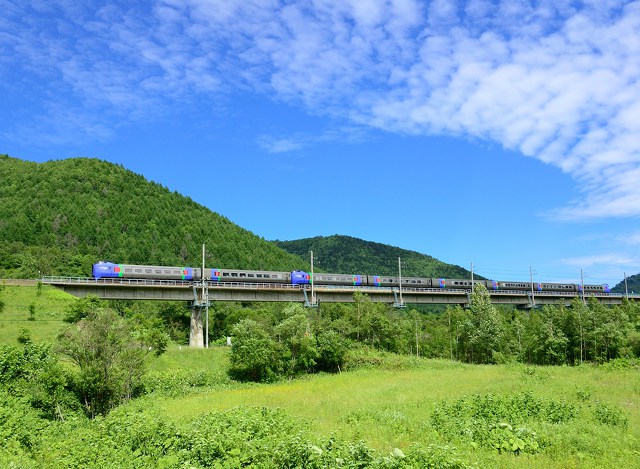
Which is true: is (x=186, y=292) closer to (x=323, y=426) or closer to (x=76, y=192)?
(x=323, y=426)

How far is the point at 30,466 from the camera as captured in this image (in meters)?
13.3

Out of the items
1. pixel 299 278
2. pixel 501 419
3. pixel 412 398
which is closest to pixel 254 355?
pixel 412 398

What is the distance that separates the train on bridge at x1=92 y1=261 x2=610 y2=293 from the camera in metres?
61.1

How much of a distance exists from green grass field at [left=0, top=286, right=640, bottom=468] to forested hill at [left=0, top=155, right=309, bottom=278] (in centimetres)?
7138

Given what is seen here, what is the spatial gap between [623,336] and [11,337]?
62.0 metres

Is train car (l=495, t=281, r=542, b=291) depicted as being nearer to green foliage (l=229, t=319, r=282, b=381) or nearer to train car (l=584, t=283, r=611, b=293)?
train car (l=584, t=283, r=611, b=293)

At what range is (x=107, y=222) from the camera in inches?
5778

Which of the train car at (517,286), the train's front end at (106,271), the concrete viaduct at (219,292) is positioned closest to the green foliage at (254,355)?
the concrete viaduct at (219,292)

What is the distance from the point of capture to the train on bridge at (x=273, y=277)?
6109 cm

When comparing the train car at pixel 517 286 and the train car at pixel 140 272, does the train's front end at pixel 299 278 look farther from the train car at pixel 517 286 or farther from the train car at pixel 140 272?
the train car at pixel 517 286

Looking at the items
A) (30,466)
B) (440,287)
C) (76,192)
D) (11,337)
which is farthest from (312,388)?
(76,192)

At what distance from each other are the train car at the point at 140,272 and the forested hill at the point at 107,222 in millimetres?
50541

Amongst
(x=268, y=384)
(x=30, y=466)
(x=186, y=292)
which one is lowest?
(x=268, y=384)

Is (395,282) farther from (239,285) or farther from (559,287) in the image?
(559,287)
